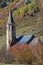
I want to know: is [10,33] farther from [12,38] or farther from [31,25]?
[31,25]

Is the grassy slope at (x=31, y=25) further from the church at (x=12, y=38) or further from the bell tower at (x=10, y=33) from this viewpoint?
the bell tower at (x=10, y=33)

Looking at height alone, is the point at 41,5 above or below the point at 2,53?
above

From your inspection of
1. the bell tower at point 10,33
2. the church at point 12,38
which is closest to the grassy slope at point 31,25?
the church at point 12,38

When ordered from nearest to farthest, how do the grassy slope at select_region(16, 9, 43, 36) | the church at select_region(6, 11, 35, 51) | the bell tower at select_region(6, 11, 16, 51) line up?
the bell tower at select_region(6, 11, 16, 51)
the church at select_region(6, 11, 35, 51)
the grassy slope at select_region(16, 9, 43, 36)

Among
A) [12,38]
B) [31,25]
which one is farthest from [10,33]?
[31,25]

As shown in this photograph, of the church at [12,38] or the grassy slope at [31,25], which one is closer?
the church at [12,38]

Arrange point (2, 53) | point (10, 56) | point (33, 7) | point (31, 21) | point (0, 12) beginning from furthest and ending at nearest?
point (0, 12)
point (33, 7)
point (31, 21)
point (2, 53)
point (10, 56)

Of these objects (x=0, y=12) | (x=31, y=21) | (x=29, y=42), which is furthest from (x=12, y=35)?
(x=0, y=12)

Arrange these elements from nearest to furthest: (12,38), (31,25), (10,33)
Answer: (10,33) < (12,38) < (31,25)

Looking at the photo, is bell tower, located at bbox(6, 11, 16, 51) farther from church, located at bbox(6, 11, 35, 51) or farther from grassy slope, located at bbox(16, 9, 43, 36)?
grassy slope, located at bbox(16, 9, 43, 36)

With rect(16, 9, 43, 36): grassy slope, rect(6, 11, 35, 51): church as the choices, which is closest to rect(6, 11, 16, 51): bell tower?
rect(6, 11, 35, 51): church

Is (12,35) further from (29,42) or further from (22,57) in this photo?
(22,57)
